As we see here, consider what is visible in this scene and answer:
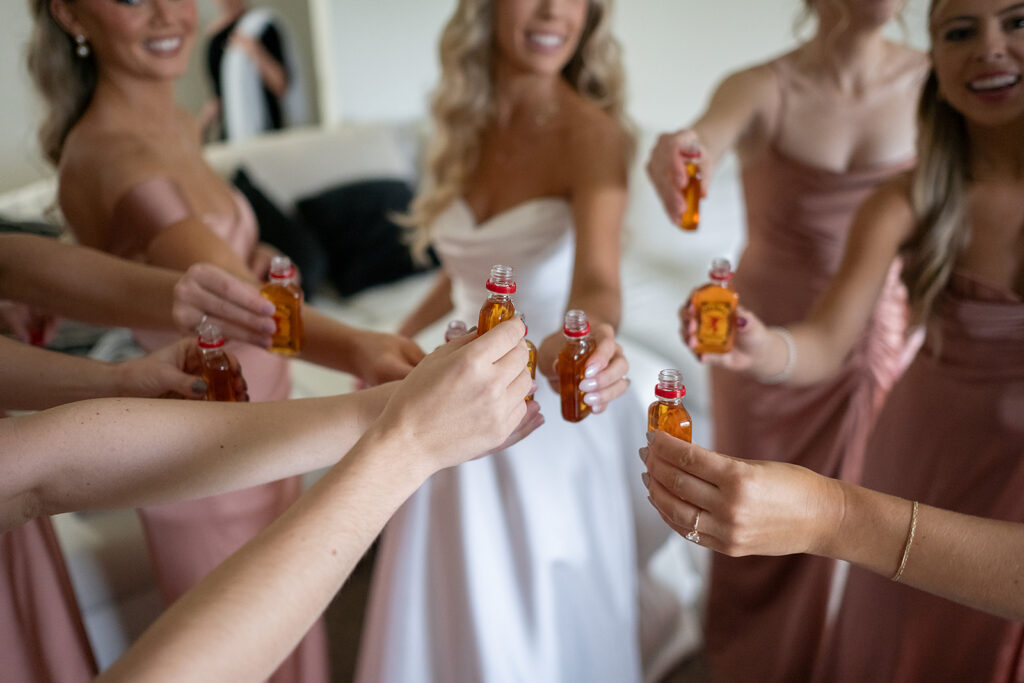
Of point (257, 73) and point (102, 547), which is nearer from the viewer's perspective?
point (102, 547)

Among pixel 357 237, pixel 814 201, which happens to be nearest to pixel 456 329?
pixel 814 201

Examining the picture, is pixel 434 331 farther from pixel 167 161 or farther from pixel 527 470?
pixel 167 161

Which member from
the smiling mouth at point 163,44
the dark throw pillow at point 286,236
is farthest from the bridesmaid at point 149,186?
the dark throw pillow at point 286,236

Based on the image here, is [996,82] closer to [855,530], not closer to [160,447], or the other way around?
[855,530]

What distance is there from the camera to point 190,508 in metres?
1.24

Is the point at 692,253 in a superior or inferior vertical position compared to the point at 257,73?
inferior

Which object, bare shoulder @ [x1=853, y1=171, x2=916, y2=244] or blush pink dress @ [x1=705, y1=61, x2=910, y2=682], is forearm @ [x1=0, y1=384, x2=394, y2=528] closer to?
bare shoulder @ [x1=853, y1=171, x2=916, y2=244]

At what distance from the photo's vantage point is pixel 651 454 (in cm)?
83

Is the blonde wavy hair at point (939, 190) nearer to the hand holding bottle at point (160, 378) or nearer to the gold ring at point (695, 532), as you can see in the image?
the gold ring at point (695, 532)

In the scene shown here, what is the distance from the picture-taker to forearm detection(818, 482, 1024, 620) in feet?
2.64

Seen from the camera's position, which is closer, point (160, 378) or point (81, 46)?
point (160, 378)

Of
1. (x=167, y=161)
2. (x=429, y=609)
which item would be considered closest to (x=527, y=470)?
(x=429, y=609)

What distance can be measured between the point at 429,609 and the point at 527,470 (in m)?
A: 0.28

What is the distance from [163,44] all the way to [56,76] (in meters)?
0.18
